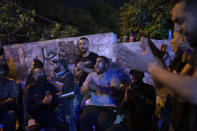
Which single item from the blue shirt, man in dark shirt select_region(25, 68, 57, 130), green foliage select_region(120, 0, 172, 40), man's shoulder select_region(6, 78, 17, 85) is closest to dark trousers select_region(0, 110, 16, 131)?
man in dark shirt select_region(25, 68, 57, 130)

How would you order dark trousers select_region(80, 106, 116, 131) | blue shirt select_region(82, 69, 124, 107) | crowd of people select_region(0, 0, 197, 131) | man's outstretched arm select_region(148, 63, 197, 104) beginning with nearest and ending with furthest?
man's outstretched arm select_region(148, 63, 197, 104)
crowd of people select_region(0, 0, 197, 131)
dark trousers select_region(80, 106, 116, 131)
blue shirt select_region(82, 69, 124, 107)

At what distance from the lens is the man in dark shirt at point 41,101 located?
441 cm

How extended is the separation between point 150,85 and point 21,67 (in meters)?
3.42

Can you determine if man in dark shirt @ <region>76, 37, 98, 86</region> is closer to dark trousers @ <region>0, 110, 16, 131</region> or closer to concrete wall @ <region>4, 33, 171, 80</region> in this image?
concrete wall @ <region>4, 33, 171, 80</region>

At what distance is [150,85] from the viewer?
3785 mm

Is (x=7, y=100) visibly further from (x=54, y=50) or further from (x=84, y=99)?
(x=84, y=99)

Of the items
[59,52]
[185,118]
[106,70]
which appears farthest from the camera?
[59,52]

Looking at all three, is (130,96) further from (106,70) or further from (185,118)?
(185,118)

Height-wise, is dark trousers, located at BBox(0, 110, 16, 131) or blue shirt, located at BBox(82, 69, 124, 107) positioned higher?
blue shirt, located at BBox(82, 69, 124, 107)

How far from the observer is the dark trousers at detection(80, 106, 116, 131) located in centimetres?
394

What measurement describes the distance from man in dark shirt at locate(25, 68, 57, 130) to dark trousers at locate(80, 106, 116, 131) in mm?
856

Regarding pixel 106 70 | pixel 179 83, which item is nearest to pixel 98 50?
pixel 106 70

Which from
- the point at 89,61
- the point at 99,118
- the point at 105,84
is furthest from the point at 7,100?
the point at 105,84

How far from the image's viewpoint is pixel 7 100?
4.68 m
